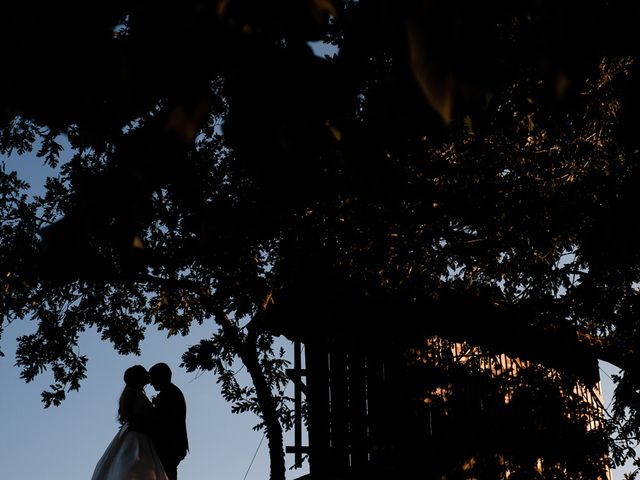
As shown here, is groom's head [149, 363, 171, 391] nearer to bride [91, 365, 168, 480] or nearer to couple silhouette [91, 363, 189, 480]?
couple silhouette [91, 363, 189, 480]

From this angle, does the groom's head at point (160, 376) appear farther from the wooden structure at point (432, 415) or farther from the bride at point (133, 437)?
the wooden structure at point (432, 415)

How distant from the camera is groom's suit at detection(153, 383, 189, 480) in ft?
27.5

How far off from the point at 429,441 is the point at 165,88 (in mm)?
10189

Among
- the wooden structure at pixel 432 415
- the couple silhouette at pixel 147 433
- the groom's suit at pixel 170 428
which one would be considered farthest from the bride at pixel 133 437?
the wooden structure at pixel 432 415

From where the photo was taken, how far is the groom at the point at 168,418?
8.38 metres

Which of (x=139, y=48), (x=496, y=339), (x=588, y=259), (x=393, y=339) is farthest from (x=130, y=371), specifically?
(x=139, y=48)

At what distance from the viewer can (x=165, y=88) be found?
223cm

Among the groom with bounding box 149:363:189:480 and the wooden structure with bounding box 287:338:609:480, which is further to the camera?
the wooden structure with bounding box 287:338:609:480

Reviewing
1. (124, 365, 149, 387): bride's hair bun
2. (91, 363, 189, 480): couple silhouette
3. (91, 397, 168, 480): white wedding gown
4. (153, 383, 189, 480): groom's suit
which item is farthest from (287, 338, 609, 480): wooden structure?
(124, 365, 149, 387): bride's hair bun

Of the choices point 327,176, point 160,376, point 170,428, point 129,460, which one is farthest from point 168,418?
point 327,176

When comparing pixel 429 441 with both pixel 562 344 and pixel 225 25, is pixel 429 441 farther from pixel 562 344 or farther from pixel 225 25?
pixel 225 25

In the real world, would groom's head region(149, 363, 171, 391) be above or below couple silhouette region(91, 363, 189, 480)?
above

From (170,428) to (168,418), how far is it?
17 cm

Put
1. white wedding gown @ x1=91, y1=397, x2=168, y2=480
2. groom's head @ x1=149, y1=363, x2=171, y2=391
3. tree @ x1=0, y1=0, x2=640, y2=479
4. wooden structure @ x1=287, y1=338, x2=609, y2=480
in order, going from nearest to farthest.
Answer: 1. tree @ x1=0, y1=0, x2=640, y2=479
2. white wedding gown @ x1=91, y1=397, x2=168, y2=480
3. groom's head @ x1=149, y1=363, x2=171, y2=391
4. wooden structure @ x1=287, y1=338, x2=609, y2=480
